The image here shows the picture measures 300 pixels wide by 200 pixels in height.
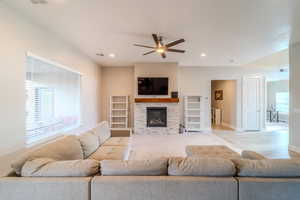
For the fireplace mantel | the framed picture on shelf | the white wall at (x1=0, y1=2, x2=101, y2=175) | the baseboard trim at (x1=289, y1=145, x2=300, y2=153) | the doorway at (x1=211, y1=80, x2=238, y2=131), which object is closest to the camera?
the white wall at (x1=0, y1=2, x2=101, y2=175)

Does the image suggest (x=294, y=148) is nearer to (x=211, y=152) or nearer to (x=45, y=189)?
(x=211, y=152)

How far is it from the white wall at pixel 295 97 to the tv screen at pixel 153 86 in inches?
148

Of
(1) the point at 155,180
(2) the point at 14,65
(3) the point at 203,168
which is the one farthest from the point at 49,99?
(3) the point at 203,168

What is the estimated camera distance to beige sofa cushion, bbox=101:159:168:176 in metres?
1.59

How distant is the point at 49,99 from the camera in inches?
158

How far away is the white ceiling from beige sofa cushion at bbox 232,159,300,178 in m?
2.15

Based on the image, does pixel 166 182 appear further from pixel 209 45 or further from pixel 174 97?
pixel 174 97

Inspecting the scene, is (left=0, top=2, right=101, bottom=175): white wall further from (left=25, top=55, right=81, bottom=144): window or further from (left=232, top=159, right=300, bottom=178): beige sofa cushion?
(left=232, top=159, right=300, bottom=178): beige sofa cushion

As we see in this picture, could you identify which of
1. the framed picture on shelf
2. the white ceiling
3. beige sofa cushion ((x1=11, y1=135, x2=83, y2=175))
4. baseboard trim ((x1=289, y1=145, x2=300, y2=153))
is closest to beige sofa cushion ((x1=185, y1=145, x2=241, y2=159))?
beige sofa cushion ((x1=11, y1=135, x2=83, y2=175))

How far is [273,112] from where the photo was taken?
37.1 feet

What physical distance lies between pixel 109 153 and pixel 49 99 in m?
1.99

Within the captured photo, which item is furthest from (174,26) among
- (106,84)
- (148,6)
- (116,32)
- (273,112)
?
(273,112)

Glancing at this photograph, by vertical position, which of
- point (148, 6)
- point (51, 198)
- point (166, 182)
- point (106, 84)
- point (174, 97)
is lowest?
point (51, 198)

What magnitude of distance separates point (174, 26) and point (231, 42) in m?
1.84
